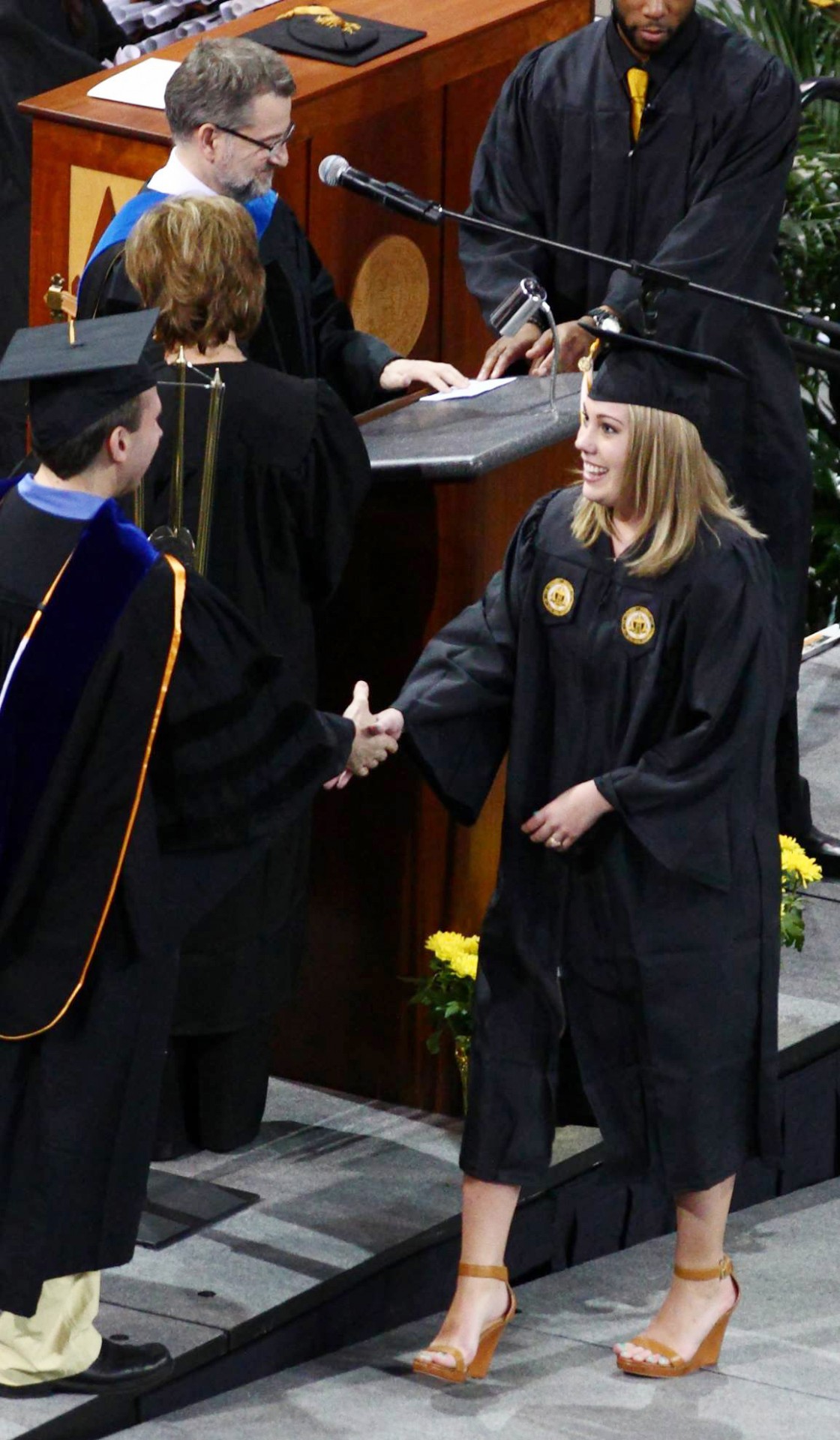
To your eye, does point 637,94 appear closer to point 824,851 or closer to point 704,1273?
point 824,851

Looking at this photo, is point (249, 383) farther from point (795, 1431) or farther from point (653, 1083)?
point (795, 1431)

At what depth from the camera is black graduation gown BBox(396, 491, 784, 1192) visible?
4.08m

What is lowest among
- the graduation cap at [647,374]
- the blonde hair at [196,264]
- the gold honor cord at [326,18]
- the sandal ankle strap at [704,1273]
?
the sandal ankle strap at [704,1273]

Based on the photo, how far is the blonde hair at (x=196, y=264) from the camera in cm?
407

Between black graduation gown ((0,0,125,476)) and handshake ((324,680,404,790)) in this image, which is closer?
handshake ((324,680,404,790))

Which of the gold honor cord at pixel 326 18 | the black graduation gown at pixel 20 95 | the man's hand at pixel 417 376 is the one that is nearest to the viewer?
the man's hand at pixel 417 376

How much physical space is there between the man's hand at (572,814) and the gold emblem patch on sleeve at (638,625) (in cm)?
25

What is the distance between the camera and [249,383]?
14.1ft

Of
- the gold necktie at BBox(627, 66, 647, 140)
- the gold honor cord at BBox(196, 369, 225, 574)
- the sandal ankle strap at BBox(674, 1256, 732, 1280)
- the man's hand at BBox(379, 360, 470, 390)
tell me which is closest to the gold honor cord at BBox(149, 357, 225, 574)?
the gold honor cord at BBox(196, 369, 225, 574)

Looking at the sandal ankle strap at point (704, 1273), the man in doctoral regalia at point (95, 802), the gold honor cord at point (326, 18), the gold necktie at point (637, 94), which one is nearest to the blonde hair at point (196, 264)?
the man in doctoral regalia at point (95, 802)

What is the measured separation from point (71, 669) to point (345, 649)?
51.3 inches

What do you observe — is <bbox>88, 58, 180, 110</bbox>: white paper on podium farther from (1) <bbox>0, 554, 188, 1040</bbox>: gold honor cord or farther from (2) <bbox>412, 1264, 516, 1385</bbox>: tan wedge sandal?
(2) <bbox>412, 1264, 516, 1385</bbox>: tan wedge sandal

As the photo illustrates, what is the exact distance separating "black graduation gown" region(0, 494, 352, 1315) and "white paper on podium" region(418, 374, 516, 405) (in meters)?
1.27

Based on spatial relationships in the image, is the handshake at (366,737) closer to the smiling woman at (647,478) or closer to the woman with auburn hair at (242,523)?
the woman with auburn hair at (242,523)
